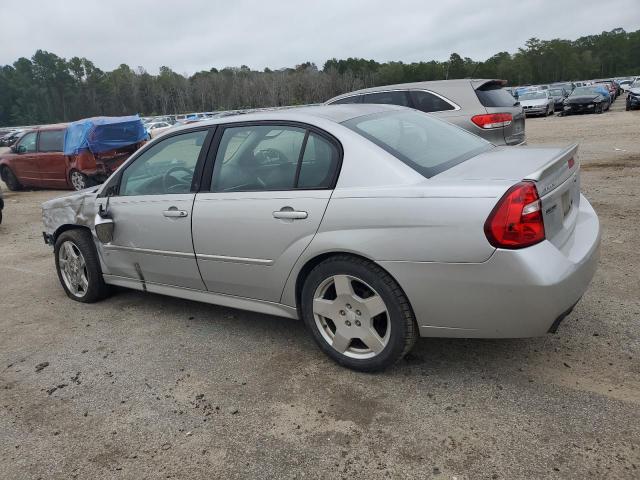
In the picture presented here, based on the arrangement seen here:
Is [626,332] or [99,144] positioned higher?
[99,144]

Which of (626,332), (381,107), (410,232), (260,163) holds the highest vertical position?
(381,107)

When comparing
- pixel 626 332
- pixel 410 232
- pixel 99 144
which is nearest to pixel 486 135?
pixel 626 332

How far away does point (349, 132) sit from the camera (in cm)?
325

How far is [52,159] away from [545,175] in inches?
508

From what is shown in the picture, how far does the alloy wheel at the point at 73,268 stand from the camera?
15.9 ft

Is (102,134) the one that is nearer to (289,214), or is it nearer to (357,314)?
(289,214)

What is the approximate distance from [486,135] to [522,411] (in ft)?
17.6

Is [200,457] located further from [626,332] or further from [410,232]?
[626,332]

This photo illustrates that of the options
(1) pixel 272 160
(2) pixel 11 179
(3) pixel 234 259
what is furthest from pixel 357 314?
(2) pixel 11 179

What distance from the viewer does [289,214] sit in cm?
325

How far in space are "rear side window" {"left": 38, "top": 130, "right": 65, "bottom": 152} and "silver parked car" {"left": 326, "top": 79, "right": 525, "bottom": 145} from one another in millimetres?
8381

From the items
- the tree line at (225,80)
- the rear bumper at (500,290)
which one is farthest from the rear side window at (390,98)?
the tree line at (225,80)

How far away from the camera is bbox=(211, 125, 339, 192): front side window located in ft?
10.8

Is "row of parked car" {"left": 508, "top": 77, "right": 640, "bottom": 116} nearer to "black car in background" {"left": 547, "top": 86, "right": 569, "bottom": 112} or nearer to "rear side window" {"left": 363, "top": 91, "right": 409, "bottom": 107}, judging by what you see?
"black car in background" {"left": 547, "top": 86, "right": 569, "bottom": 112}
